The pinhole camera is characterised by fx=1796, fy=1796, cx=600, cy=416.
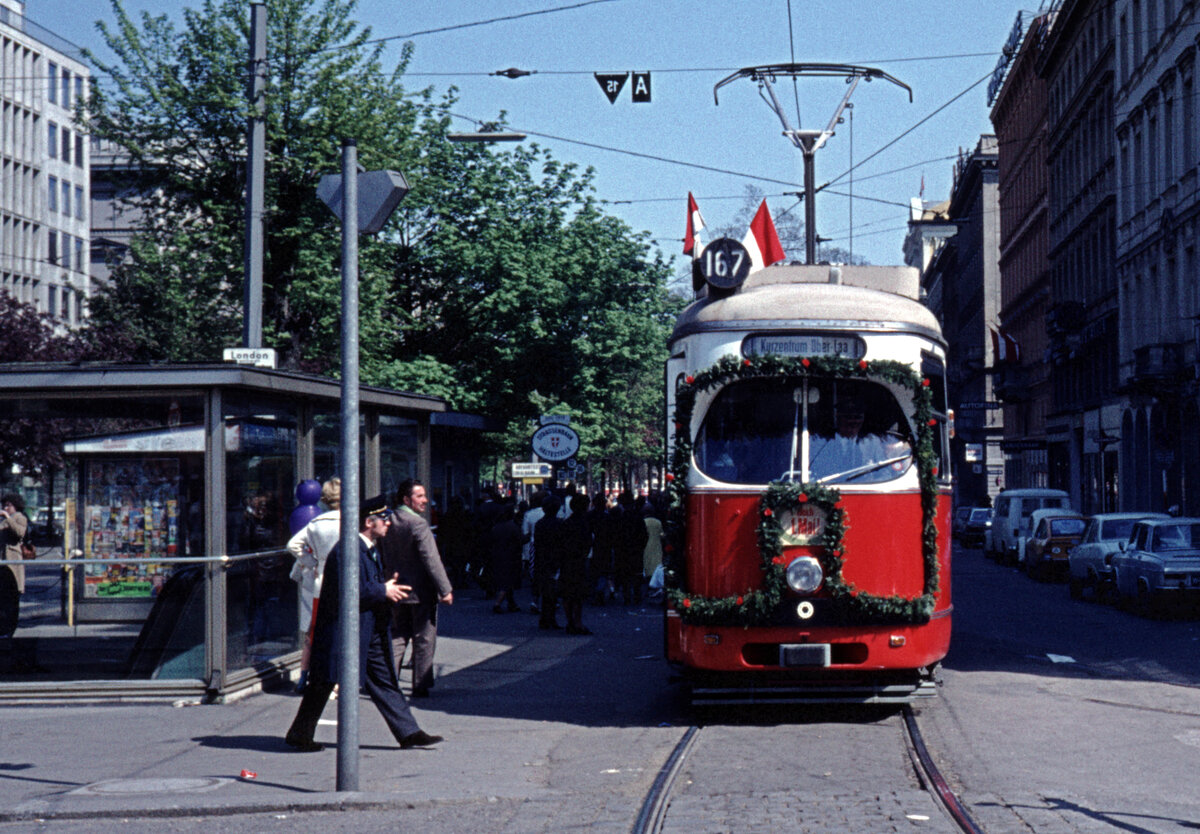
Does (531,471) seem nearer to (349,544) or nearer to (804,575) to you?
(804,575)

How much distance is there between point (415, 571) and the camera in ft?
47.2

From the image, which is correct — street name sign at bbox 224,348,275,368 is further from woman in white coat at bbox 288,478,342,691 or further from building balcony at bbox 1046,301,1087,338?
building balcony at bbox 1046,301,1087,338

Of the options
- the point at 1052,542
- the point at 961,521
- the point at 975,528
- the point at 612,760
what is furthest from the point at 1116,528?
the point at 961,521

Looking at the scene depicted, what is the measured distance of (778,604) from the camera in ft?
40.1

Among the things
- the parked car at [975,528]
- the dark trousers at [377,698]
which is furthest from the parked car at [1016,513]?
the dark trousers at [377,698]

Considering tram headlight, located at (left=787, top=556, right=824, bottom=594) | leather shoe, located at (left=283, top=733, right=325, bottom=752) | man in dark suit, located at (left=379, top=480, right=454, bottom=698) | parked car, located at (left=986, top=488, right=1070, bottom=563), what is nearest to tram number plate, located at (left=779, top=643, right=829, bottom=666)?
tram headlight, located at (left=787, top=556, right=824, bottom=594)

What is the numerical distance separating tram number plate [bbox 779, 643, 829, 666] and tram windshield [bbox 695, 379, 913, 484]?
1152mm

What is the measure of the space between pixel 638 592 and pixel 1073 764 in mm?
17953

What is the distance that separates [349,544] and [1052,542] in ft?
94.8

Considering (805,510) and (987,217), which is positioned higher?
(987,217)

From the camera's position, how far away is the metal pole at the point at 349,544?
30.9 feet

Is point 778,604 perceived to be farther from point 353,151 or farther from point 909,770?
point 353,151

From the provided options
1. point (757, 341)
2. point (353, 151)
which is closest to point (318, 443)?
point (757, 341)

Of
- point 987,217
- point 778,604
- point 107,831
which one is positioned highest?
point 987,217
